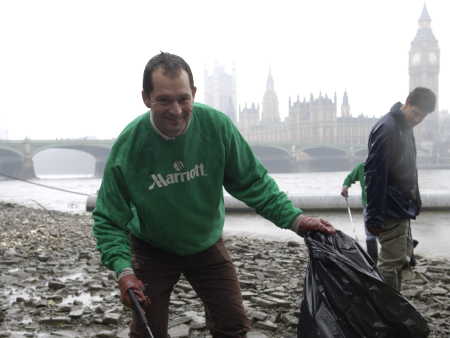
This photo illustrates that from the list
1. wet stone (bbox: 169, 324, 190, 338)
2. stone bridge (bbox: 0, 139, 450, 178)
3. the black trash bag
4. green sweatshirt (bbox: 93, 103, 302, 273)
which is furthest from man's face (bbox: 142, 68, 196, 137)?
stone bridge (bbox: 0, 139, 450, 178)

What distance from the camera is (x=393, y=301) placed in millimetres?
1931

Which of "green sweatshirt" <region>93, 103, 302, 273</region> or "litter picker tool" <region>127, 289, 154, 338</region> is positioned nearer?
"litter picker tool" <region>127, 289, 154, 338</region>

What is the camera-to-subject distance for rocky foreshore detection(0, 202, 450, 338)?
357cm

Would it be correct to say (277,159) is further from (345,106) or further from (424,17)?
(424,17)

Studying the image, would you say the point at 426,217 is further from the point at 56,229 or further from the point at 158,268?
the point at 158,268

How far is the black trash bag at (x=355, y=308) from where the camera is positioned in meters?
1.92

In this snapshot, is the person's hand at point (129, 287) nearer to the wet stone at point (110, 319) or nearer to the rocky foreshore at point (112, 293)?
the rocky foreshore at point (112, 293)

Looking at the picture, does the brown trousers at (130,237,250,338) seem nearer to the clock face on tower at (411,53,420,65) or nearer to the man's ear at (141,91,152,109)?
the man's ear at (141,91,152,109)

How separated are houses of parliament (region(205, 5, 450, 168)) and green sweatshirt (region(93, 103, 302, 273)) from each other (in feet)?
225

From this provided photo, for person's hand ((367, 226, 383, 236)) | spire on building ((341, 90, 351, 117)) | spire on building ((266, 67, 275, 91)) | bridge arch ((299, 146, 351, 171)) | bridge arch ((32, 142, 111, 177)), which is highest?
spire on building ((266, 67, 275, 91))

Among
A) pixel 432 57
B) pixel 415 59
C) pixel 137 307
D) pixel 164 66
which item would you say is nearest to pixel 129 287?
pixel 137 307

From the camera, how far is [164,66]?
189cm

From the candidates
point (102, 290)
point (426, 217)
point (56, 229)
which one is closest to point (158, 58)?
point (102, 290)

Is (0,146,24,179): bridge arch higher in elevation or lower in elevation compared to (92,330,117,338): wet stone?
lower
